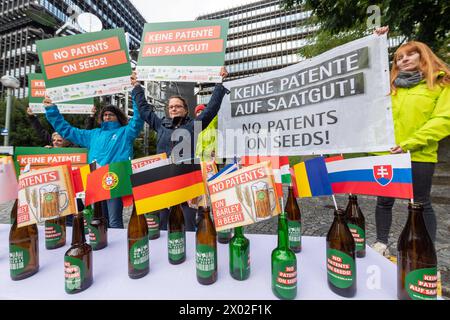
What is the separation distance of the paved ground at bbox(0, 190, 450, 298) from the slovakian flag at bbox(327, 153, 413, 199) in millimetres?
1564

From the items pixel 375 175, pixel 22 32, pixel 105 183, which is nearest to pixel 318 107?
pixel 375 175

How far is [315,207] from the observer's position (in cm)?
452

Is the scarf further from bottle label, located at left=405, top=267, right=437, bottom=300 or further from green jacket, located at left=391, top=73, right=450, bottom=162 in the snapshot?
bottle label, located at left=405, top=267, right=437, bottom=300

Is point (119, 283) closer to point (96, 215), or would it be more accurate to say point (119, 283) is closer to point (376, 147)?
point (96, 215)

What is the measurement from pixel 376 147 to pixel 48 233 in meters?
1.88

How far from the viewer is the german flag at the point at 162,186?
0.95m

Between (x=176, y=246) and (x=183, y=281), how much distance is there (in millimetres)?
179

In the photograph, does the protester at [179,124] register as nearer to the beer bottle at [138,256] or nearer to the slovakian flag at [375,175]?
the beer bottle at [138,256]

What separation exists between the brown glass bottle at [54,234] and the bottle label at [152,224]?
1.51 ft

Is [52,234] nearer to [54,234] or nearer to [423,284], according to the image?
[54,234]

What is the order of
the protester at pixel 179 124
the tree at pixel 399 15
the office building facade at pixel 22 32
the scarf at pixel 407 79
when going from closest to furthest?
the scarf at pixel 407 79
the protester at pixel 179 124
the tree at pixel 399 15
the office building facade at pixel 22 32

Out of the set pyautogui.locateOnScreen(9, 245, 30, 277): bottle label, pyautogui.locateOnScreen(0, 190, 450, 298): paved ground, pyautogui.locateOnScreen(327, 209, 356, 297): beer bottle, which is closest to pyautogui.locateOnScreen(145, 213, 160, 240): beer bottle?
pyautogui.locateOnScreen(9, 245, 30, 277): bottle label

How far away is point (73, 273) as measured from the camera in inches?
31.5

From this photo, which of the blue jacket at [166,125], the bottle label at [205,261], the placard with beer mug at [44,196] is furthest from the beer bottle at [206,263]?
the blue jacket at [166,125]
